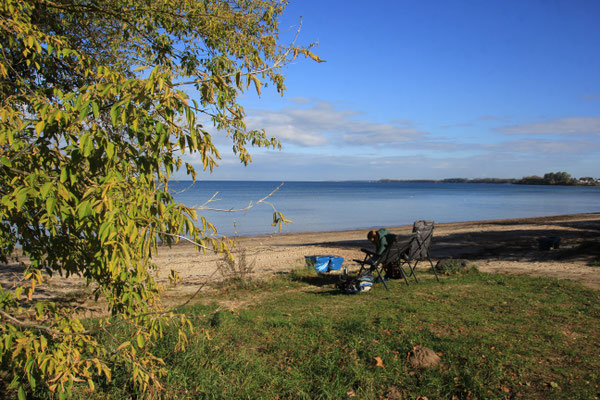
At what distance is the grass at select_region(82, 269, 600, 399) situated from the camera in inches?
136

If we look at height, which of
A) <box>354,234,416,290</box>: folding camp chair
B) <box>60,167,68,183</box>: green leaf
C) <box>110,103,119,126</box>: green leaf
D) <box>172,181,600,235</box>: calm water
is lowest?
<box>172,181,600,235</box>: calm water

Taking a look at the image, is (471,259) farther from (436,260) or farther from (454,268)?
(454,268)

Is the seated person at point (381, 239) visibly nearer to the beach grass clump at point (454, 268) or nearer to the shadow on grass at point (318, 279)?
the shadow on grass at point (318, 279)

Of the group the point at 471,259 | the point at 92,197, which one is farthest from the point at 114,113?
the point at 471,259

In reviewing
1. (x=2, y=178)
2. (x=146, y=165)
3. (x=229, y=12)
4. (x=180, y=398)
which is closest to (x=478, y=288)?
(x=180, y=398)

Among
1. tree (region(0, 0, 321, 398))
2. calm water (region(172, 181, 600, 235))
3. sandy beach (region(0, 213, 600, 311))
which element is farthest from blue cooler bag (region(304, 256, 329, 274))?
tree (region(0, 0, 321, 398))

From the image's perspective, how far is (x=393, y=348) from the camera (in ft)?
13.9

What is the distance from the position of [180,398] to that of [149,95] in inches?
96.9

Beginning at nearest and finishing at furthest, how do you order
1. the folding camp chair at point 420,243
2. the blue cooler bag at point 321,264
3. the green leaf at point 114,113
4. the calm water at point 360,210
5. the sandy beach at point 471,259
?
the green leaf at point 114,113, the folding camp chair at point 420,243, the sandy beach at point 471,259, the blue cooler bag at point 321,264, the calm water at point 360,210

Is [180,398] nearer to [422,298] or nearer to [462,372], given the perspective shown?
[462,372]

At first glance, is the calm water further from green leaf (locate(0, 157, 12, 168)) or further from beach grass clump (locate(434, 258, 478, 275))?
beach grass clump (locate(434, 258, 478, 275))

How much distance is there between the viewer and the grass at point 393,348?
136 inches

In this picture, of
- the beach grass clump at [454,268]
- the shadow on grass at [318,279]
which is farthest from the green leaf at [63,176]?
the beach grass clump at [454,268]

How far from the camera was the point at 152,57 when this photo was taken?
501 cm
